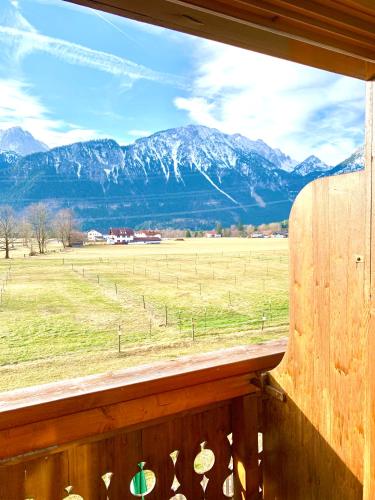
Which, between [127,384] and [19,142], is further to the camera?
[19,142]

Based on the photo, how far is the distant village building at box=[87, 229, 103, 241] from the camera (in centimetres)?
A: 168

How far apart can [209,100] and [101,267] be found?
1.09m

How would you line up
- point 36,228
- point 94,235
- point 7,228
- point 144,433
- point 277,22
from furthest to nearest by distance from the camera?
point 94,235 < point 36,228 < point 7,228 < point 144,433 < point 277,22

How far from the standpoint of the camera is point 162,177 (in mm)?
1863

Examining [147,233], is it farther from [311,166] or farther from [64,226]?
[311,166]

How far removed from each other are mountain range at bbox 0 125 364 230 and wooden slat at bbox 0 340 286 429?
715 millimetres

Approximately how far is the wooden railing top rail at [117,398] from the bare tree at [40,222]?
0.79 metres

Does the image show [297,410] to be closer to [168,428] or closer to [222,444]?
[222,444]

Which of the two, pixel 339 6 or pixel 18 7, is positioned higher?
pixel 18 7

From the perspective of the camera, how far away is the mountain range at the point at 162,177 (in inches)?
64.6

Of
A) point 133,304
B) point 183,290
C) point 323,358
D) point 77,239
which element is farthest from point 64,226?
point 323,358

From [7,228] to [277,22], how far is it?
1.21 metres

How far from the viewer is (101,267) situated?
1793mm

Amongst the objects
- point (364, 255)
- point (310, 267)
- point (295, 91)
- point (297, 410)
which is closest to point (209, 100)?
point (295, 91)
